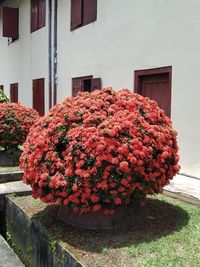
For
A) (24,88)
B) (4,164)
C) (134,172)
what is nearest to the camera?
(134,172)

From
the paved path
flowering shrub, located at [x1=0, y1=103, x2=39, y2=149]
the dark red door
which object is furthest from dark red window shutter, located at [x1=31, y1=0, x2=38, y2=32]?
the paved path

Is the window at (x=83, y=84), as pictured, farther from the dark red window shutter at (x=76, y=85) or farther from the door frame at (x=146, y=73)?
the door frame at (x=146, y=73)

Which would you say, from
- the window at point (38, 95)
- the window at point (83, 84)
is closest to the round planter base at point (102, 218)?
the window at point (83, 84)

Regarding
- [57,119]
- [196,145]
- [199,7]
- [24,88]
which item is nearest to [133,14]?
[199,7]

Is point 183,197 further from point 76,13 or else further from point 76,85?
point 76,13

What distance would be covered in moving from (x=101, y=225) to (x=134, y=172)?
0.73m

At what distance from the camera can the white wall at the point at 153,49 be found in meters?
6.71

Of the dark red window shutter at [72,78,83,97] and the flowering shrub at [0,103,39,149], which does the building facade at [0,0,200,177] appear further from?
the flowering shrub at [0,103,39,149]

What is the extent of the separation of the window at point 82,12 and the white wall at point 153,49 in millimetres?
175

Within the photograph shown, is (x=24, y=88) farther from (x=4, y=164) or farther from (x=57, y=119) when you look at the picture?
(x=57, y=119)

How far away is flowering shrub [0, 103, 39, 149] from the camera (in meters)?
7.49

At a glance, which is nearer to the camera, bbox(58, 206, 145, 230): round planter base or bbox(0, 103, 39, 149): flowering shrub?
bbox(58, 206, 145, 230): round planter base

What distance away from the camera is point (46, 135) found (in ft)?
13.5

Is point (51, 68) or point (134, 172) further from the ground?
point (51, 68)
